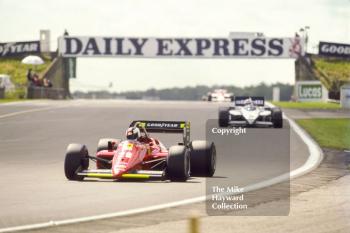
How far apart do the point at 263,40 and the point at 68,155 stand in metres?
65.9

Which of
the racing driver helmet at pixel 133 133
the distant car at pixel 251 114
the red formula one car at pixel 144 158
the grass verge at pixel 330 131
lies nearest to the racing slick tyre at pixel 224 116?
the distant car at pixel 251 114

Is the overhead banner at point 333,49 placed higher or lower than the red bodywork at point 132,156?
higher

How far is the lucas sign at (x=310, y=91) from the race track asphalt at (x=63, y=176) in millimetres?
37515

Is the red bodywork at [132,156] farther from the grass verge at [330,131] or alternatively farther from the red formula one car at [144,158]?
the grass verge at [330,131]

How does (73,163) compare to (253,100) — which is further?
(253,100)

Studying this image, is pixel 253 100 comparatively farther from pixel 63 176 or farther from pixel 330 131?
pixel 63 176

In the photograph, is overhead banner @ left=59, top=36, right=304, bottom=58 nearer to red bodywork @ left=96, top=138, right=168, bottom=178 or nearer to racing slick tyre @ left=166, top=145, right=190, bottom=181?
red bodywork @ left=96, top=138, right=168, bottom=178

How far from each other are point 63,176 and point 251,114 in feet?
49.6

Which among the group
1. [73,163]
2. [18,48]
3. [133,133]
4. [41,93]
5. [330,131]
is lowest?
[330,131]

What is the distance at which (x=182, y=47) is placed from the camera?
3152 inches

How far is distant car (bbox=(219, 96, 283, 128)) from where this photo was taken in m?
31.1

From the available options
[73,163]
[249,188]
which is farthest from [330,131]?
[249,188]

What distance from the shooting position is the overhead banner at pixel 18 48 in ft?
289

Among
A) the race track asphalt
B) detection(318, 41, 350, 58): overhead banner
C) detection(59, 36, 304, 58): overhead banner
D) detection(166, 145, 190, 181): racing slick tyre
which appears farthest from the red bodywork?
detection(318, 41, 350, 58): overhead banner
